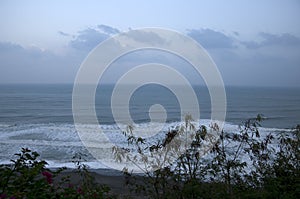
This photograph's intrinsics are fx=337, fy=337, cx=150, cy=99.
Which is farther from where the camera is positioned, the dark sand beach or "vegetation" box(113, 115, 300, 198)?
the dark sand beach

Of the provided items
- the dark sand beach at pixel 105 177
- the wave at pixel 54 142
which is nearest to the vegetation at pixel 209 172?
the dark sand beach at pixel 105 177

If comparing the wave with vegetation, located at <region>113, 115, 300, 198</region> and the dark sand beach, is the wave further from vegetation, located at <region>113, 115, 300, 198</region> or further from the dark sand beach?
vegetation, located at <region>113, 115, 300, 198</region>

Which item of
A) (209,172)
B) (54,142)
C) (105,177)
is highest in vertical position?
(209,172)

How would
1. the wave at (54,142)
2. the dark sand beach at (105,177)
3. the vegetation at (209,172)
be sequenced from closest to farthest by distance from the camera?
the vegetation at (209,172) → the dark sand beach at (105,177) → the wave at (54,142)

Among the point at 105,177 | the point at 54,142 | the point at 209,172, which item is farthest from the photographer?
the point at 54,142

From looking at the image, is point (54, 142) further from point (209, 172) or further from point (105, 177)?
point (209, 172)

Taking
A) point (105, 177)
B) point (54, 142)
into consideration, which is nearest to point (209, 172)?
point (105, 177)

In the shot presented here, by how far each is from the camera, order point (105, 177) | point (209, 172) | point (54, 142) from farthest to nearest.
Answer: point (54, 142) < point (105, 177) < point (209, 172)

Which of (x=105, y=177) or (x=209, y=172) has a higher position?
(x=209, y=172)

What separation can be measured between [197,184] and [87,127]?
22072 mm

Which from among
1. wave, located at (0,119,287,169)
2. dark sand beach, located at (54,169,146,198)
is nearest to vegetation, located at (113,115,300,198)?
dark sand beach, located at (54,169,146,198)

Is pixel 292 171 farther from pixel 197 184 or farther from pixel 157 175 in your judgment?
pixel 157 175

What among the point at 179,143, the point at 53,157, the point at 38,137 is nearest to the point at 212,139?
the point at 179,143

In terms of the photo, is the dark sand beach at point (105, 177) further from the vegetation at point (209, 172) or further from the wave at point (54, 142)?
the vegetation at point (209, 172)
